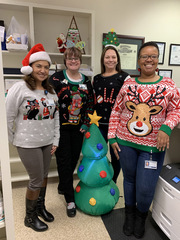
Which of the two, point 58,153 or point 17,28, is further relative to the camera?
point 17,28

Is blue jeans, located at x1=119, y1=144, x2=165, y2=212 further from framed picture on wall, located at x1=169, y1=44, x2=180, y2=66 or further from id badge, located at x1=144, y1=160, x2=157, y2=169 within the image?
framed picture on wall, located at x1=169, y1=44, x2=180, y2=66

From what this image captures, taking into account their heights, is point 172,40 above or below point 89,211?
above

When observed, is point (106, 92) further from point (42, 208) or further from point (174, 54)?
point (174, 54)

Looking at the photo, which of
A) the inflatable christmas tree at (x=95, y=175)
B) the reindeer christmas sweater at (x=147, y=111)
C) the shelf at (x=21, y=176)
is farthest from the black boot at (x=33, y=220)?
the reindeer christmas sweater at (x=147, y=111)

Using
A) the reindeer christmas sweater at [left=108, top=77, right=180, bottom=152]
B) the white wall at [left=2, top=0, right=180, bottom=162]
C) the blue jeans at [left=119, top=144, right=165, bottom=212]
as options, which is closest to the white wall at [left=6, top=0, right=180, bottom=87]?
the white wall at [left=2, top=0, right=180, bottom=162]

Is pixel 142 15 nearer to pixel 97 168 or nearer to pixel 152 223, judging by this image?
pixel 97 168

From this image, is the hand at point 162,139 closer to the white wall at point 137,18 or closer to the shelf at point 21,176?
the shelf at point 21,176

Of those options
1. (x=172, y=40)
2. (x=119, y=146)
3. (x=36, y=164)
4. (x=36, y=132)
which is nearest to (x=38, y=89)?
(x=36, y=132)

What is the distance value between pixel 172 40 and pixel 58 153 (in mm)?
2448

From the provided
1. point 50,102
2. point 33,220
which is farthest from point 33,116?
point 33,220

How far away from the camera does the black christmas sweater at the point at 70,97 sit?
162cm

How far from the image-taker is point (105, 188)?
1.68m

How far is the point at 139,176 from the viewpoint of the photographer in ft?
4.40

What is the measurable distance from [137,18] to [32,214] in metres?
2.73
